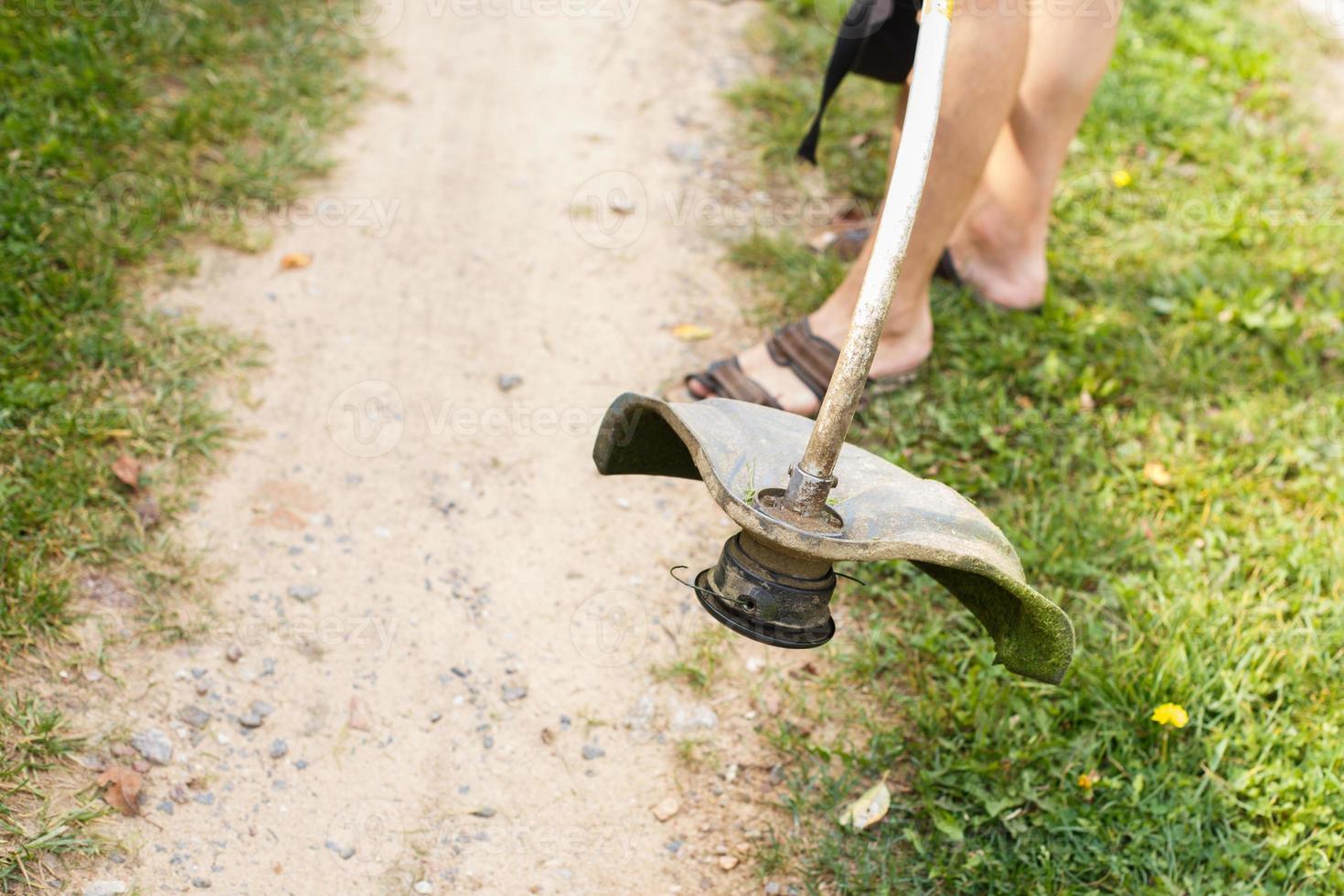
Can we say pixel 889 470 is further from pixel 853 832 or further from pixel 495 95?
pixel 495 95

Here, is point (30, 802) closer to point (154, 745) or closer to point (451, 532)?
point (154, 745)

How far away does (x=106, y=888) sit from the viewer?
1721mm

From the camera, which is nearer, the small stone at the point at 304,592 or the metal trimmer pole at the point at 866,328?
the metal trimmer pole at the point at 866,328

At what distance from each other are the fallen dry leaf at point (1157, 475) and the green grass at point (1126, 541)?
0.04ft

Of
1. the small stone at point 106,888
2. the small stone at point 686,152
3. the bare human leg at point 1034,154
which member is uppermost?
the bare human leg at point 1034,154

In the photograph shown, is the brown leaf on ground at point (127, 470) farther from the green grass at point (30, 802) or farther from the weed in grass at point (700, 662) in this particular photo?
the weed in grass at point (700, 662)

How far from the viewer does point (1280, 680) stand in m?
2.08

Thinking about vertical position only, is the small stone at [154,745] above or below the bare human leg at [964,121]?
below

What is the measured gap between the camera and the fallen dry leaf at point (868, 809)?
1.95 meters

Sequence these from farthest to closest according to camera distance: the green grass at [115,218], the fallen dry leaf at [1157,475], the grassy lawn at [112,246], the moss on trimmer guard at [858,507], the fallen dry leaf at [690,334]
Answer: the fallen dry leaf at [690,334] → the fallen dry leaf at [1157,475] → the green grass at [115,218] → the grassy lawn at [112,246] → the moss on trimmer guard at [858,507]

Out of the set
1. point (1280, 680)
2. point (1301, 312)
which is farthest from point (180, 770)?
point (1301, 312)

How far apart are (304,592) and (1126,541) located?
173cm

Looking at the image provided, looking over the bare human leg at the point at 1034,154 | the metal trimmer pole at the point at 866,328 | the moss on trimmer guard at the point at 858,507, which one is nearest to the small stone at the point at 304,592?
the moss on trimmer guard at the point at 858,507

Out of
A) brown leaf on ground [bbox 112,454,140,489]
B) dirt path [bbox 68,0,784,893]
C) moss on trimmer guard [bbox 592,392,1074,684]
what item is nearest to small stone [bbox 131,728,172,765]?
dirt path [bbox 68,0,784,893]
